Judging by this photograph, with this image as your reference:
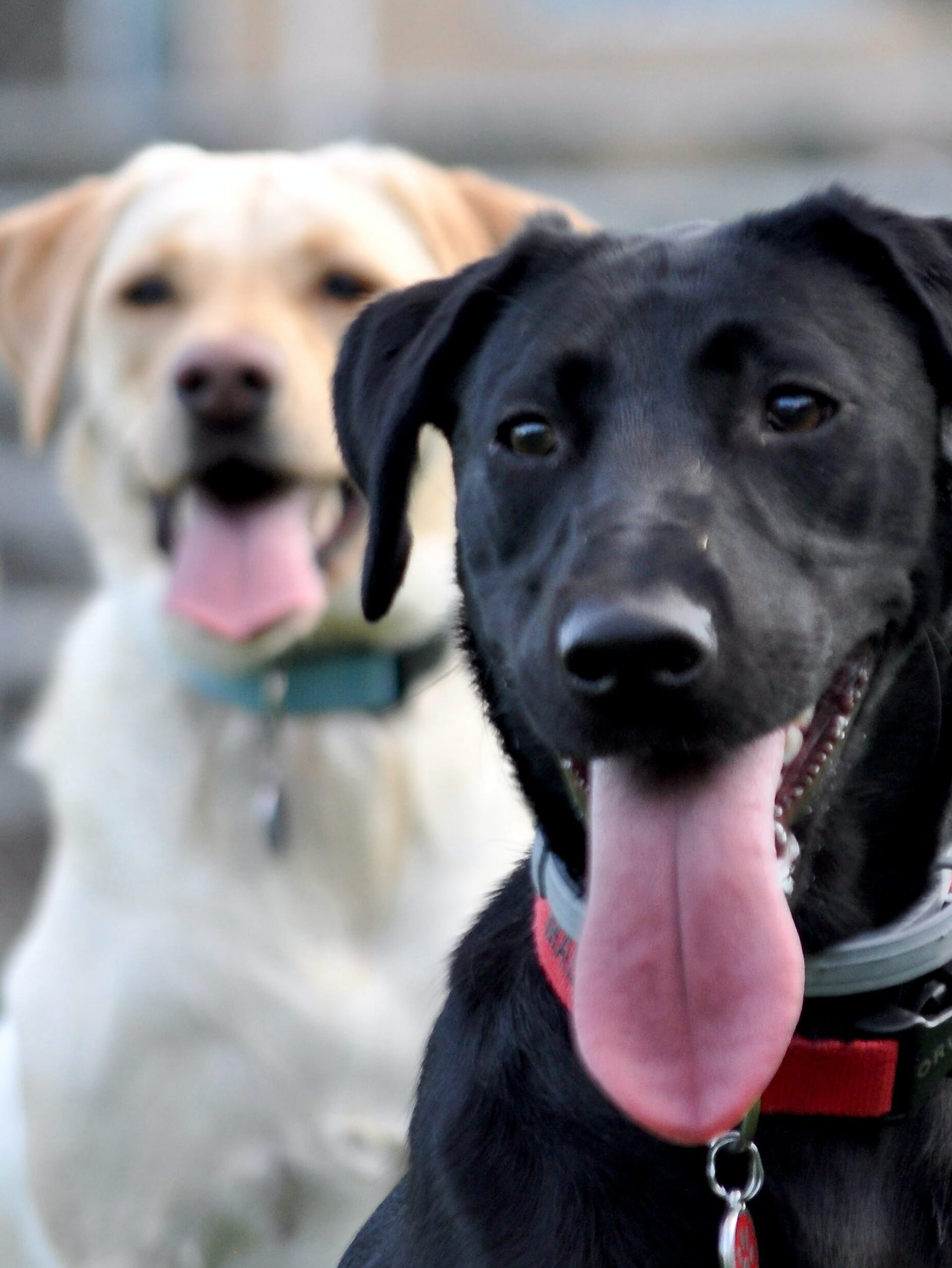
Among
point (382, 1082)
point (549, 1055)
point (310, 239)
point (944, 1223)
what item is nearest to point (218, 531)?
point (310, 239)

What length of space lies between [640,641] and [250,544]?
174 centimetres

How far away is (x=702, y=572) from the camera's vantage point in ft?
6.68

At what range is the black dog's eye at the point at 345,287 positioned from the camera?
12.1 feet

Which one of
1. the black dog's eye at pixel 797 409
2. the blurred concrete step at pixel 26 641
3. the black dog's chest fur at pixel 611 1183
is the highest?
the black dog's eye at pixel 797 409

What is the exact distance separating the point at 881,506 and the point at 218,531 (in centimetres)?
171

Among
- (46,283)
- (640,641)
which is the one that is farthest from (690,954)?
(46,283)

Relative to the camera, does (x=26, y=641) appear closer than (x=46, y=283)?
No

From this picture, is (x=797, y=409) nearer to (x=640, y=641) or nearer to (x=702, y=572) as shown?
(x=702, y=572)

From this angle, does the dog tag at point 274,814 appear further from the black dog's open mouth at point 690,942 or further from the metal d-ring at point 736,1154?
the metal d-ring at point 736,1154

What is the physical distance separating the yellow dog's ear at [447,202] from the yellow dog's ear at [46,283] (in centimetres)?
54

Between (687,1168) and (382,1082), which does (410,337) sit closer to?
(687,1168)

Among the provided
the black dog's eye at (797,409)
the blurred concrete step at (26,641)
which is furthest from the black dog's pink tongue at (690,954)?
the blurred concrete step at (26,641)

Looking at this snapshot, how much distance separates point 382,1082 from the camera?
3.52m

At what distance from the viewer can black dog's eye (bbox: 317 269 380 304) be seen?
145 inches
